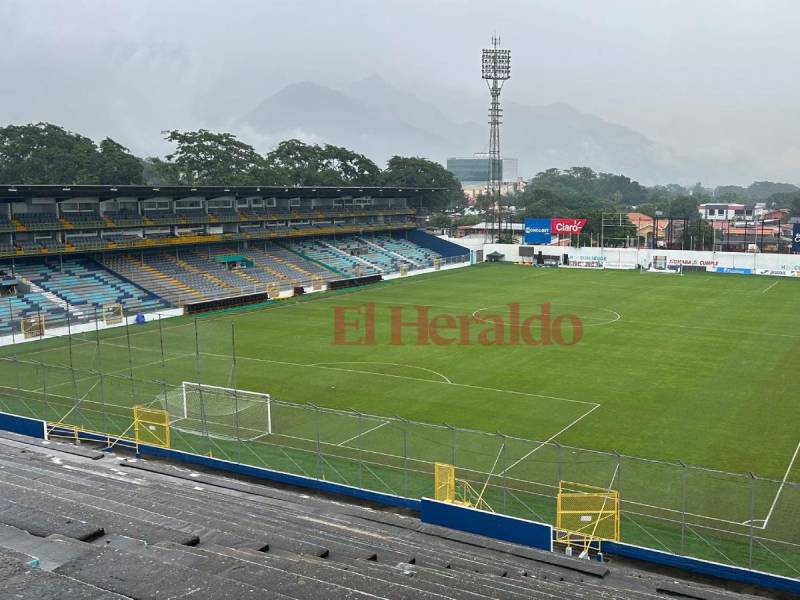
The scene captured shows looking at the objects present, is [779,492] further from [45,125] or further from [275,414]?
[45,125]

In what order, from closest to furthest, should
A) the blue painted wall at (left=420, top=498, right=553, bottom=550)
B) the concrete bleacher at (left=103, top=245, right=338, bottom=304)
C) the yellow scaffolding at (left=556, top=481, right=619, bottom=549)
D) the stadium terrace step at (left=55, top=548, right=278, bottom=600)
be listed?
the stadium terrace step at (left=55, top=548, right=278, bottom=600), the blue painted wall at (left=420, top=498, right=553, bottom=550), the yellow scaffolding at (left=556, top=481, right=619, bottom=549), the concrete bleacher at (left=103, top=245, right=338, bottom=304)

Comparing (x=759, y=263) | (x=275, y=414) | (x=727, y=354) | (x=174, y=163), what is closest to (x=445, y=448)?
(x=275, y=414)

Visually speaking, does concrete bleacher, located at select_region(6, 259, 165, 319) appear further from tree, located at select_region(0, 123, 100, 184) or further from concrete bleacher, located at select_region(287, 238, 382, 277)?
tree, located at select_region(0, 123, 100, 184)

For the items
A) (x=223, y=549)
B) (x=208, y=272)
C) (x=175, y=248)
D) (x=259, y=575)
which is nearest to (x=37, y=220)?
(x=175, y=248)

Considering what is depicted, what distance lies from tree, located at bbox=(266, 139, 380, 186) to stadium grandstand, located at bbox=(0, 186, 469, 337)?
859 inches

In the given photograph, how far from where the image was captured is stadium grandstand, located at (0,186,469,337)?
46406 millimetres

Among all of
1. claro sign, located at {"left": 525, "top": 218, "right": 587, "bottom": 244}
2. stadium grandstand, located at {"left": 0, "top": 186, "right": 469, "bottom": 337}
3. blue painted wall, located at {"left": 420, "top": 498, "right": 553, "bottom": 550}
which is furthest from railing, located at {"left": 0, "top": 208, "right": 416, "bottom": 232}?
blue painted wall, located at {"left": 420, "top": 498, "right": 553, "bottom": 550}

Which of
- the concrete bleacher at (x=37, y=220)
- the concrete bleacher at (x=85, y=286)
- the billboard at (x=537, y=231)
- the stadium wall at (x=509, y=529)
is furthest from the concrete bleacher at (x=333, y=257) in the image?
the stadium wall at (x=509, y=529)

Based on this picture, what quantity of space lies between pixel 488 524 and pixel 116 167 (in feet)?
259

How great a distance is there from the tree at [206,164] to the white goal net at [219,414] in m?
70.6

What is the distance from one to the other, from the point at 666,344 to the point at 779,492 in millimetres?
18828

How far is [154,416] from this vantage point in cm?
2208

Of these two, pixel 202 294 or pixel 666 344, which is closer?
pixel 666 344

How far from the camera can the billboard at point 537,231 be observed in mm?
75000
